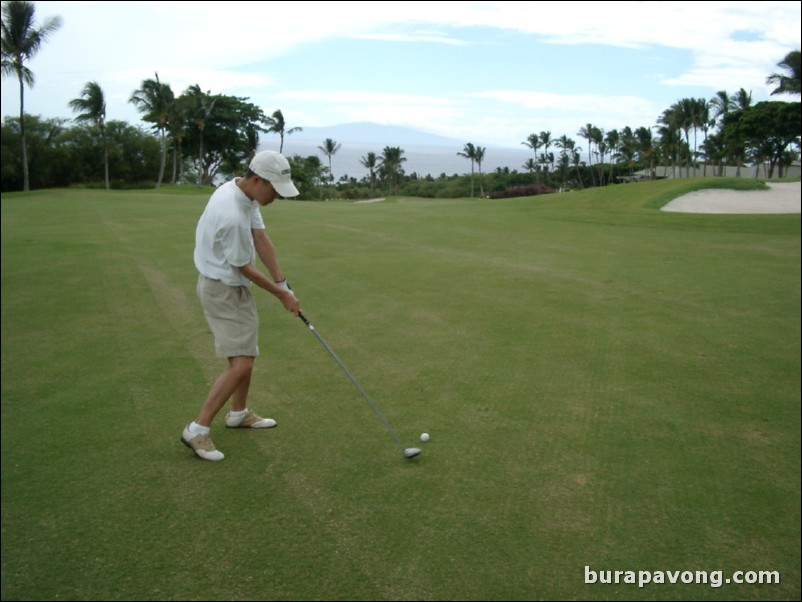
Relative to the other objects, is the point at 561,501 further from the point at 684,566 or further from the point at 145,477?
the point at 145,477

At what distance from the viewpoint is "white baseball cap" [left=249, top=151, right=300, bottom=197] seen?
438cm

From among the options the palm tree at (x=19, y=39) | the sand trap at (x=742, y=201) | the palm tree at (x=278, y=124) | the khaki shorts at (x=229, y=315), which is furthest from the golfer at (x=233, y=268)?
the palm tree at (x=278, y=124)

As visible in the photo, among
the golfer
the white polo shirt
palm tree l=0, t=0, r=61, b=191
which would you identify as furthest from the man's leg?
palm tree l=0, t=0, r=61, b=191

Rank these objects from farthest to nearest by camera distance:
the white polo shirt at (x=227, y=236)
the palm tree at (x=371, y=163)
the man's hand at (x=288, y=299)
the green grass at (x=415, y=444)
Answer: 1. the palm tree at (x=371, y=163)
2. the man's hand at (x=288, y=299)
3. the white polo shirt at (x=227, y=236)
4. the green grass at (x=415, y=444)

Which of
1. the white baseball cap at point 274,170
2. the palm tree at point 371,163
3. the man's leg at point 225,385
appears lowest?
the man's leg at point 225,385

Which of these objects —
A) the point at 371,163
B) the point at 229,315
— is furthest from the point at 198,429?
the point at 371,163

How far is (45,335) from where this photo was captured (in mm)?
7477

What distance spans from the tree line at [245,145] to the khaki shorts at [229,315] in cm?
4551

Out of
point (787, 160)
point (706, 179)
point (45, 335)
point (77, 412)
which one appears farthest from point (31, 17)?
point (787, 160)

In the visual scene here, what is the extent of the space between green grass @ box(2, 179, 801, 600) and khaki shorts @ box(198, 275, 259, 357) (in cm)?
68

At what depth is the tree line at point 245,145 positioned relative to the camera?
51875 mm

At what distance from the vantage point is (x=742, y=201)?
2508 centimetres

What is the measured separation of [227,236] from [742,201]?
2493 centimetres

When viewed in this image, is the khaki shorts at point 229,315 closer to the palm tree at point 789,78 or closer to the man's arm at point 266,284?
the man's arm at point 266,284
